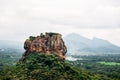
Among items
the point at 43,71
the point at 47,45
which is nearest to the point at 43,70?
the point at 43,71

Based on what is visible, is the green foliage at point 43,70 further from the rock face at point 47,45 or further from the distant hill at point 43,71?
the rock face at point 47,45

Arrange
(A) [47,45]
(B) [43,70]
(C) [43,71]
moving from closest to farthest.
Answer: (C) [43,71]
(B) [43,70]
(A) [47,45]

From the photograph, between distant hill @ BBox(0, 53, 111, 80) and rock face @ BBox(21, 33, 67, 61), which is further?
rock face @ BBox(21, 33, 67, 61)

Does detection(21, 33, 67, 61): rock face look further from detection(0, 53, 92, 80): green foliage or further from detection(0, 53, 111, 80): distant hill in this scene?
detection(0, 53, 92, 80): green foliage

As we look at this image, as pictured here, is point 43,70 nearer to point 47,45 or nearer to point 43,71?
point 43,71

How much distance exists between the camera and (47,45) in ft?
244

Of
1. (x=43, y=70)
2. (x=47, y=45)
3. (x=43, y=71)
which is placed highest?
(x=47, y=45)

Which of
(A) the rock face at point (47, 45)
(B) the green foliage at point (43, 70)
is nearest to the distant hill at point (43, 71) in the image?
(B) the green foliage at point (43, 70)

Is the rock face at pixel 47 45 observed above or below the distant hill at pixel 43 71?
above

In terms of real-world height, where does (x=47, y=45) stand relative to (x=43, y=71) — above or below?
above

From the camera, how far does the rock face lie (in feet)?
243

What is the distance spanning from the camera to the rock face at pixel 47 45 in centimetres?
7412

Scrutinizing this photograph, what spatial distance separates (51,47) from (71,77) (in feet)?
39.9

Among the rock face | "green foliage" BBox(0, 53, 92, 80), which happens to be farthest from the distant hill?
the rock face
